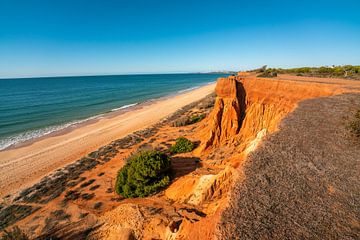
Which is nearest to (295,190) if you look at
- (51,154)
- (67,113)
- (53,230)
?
(53,230)

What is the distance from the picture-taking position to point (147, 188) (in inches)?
471

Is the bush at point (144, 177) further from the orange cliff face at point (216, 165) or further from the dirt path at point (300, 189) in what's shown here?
the dirt path at point (300, 189)

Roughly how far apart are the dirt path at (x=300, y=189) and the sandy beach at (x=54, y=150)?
1934 centimetres

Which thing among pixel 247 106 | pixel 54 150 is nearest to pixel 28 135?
pixel 54 150

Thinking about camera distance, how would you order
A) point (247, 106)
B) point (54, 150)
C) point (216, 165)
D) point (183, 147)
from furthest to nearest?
1. point (54, 150)
2. point (183, 147)
3. point (247, 106)
4. point (216, 165)

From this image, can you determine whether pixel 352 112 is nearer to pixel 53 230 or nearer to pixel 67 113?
pixel 53 230

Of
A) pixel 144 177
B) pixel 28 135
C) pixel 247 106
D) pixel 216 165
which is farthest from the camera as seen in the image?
pixel 28 135

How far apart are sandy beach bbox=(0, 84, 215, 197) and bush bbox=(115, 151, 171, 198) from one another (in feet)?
33.5

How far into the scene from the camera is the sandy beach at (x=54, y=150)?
16.7 metres

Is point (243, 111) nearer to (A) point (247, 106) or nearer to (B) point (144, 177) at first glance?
(A) point (247, 106)

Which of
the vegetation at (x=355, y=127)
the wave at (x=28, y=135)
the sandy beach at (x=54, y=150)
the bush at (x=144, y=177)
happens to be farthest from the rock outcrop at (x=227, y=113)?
the wave at (x=28, y=135)

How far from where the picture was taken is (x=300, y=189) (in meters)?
4.88

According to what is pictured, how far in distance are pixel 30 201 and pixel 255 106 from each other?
20.5 m

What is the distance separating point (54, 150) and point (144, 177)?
16.9 m
